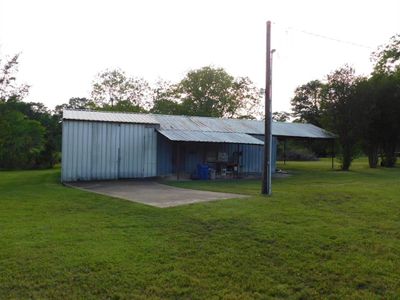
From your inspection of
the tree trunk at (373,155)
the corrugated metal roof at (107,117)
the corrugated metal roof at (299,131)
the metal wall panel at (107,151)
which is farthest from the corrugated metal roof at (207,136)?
the tree trunk at (373,155)

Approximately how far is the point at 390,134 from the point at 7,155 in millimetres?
30625

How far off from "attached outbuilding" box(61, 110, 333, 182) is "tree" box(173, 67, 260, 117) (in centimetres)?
2655

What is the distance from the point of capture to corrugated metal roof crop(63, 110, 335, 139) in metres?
19.7

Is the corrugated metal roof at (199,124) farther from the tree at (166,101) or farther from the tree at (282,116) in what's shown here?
the tree at (282,116)

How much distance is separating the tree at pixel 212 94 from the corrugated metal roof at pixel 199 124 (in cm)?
2265

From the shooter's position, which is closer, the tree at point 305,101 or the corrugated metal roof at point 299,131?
the corrugated metal roof at point 299,131

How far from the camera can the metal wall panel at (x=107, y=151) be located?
713 inches

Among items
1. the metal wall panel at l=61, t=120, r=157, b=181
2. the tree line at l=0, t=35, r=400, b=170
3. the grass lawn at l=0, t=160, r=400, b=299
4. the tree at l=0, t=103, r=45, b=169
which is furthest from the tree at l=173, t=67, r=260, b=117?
the grass lawn at l=0, t=160, r=400, b=299

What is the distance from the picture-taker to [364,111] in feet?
91.1

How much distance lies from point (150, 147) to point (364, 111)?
52.4ft

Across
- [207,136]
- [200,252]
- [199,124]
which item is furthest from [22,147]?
[200,252]

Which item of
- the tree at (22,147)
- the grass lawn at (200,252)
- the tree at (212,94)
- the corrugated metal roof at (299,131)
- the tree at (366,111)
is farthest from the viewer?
the tree at (212,94)

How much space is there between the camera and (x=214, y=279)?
4.95 metres

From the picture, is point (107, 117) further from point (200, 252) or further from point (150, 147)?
point (200, 252)
